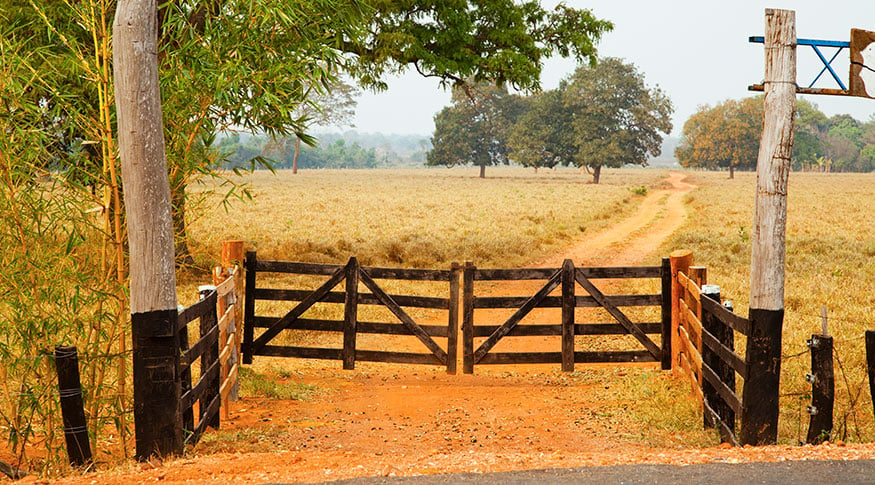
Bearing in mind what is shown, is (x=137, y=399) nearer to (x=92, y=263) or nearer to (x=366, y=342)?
(x=92, y=263)

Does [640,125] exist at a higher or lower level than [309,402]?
higher

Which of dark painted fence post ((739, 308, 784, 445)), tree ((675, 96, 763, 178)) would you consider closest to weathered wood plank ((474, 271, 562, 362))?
dark painted fence post ((739, 308, 784, 445))

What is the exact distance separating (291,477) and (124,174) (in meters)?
2.84

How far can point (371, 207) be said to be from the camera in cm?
4297

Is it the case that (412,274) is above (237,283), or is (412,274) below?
above

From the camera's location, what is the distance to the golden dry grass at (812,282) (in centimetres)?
902

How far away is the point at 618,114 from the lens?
72.1 metres

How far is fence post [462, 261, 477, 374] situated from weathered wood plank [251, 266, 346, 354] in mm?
1664

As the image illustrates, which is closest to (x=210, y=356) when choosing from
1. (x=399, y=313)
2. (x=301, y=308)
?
(x=301, y=308)

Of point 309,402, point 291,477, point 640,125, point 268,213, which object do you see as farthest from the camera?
point 640,125

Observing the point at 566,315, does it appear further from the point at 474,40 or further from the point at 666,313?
the point at 474,40

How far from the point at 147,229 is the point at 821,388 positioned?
6.01 m

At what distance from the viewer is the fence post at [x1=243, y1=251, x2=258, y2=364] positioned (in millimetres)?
10969

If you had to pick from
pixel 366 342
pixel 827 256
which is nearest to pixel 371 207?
pixel 827 256
